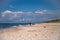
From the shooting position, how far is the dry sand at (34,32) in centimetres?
220

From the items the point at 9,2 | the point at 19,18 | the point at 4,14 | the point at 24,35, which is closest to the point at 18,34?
the point at 24,35

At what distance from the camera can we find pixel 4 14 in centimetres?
223

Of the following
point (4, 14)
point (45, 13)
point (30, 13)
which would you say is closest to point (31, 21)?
point (30, 13)

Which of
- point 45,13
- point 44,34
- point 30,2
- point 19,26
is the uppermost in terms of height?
point 30,2

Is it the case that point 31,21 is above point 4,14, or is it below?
below

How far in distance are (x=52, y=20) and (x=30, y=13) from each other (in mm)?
384

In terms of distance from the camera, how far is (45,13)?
2.22 meters

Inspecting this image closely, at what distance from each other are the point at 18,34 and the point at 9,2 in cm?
56

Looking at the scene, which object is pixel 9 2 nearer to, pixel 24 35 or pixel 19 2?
pixel 19 2

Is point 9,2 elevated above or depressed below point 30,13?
above

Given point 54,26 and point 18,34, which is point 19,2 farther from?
point 54,26

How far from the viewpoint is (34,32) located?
7.25ft

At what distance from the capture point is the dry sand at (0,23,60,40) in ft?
7.20

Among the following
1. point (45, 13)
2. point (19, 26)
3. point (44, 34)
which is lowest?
point (44, 34)
